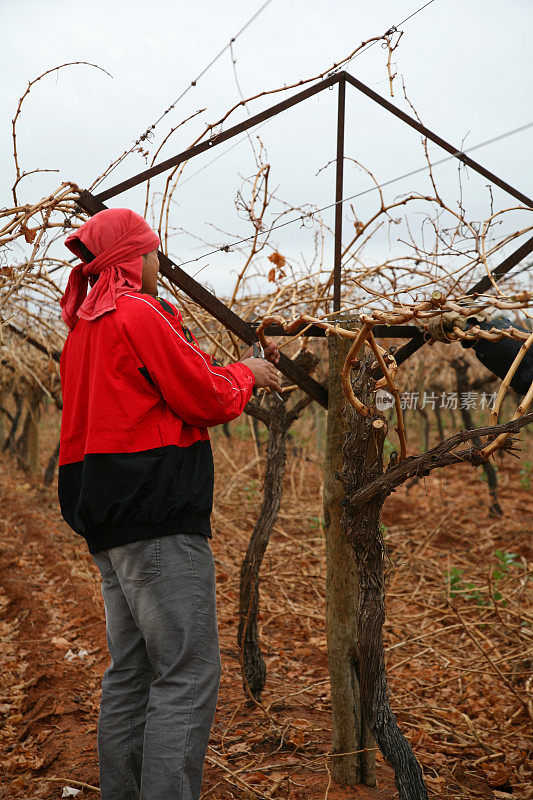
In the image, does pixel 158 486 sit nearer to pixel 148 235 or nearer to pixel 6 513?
pixel 148 235

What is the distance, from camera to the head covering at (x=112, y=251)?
1.81 m

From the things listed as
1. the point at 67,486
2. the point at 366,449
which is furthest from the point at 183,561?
the point at 366,449

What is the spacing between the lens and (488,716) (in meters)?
3.39

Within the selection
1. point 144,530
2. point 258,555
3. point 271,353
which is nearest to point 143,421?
point 144,530

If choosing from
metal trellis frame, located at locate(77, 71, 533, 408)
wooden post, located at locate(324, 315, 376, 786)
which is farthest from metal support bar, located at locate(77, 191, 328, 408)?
wooden post, located at locate(324, 315, 376, 786)

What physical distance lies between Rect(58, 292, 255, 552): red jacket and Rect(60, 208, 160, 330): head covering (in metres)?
0.06

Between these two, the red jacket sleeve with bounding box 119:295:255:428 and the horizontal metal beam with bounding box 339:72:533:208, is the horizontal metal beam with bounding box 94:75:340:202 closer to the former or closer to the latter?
the horizontal metal beam with bounding box 339:72:533:208

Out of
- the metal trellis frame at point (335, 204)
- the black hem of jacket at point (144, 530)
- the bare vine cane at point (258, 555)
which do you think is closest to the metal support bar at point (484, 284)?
the metal trellis frame at point (335, 204)

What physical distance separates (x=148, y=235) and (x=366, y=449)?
93 cm

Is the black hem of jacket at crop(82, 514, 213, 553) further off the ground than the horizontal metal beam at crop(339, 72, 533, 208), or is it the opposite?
the horizontal metal beam at crop(339, 72, 533, 208)

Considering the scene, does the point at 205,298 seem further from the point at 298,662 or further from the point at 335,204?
the point at 298,662

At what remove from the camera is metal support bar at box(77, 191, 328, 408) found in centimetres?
235

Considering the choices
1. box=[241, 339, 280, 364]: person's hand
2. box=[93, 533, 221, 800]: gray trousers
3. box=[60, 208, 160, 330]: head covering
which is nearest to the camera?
box=[93, 533, 221, 800]: gray trousers

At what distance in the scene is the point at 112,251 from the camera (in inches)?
72.4
